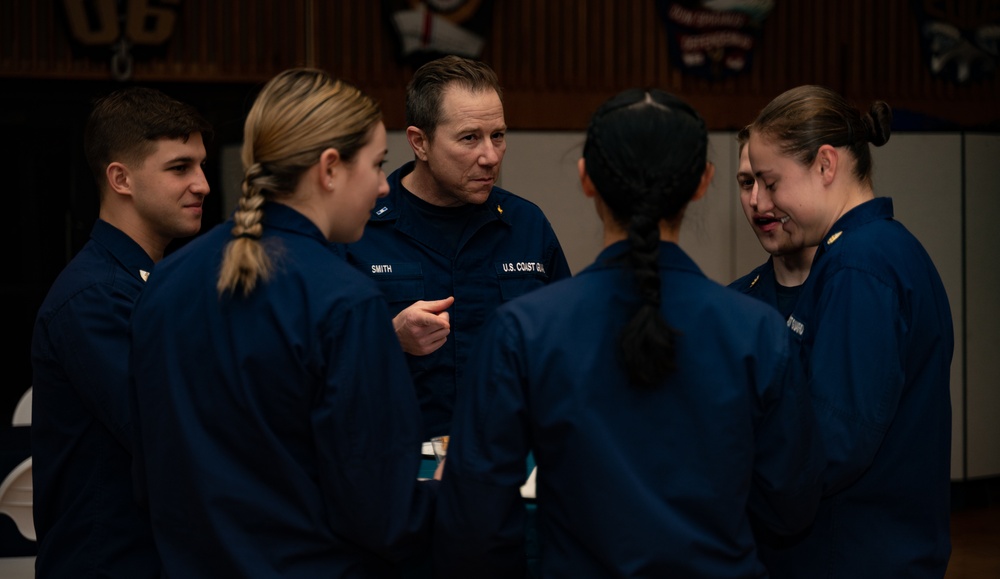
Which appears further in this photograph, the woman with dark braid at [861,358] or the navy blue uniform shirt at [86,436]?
the navy blue uniform shirt at [86,436]

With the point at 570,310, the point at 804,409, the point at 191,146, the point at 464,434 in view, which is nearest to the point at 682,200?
the point at 570,310

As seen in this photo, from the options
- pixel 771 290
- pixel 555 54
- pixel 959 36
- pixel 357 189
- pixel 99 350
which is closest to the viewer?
pixel 357 189

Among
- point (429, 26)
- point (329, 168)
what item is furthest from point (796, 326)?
point (429, 26)

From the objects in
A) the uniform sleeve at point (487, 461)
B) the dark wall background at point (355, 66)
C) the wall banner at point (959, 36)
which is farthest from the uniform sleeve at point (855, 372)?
the wall banner at point (959, 36)

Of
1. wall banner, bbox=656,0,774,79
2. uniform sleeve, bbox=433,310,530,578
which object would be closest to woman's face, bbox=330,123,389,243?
uniform sleeve, bbox=433,310,530,578

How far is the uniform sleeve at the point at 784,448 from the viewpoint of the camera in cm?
165

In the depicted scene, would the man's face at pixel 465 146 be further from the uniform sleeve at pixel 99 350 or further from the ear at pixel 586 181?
the ear at pixel 586 181

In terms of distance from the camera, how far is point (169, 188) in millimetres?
2434

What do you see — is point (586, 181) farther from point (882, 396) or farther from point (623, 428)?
point (882, 396)

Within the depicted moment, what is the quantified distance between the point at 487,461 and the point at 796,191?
0.99 metres

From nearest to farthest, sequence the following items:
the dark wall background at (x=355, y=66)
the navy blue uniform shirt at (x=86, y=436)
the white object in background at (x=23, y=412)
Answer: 1. the navy blue uniform shirt at (x=86, y=436)
2. the white object in background at (x=23, y=412)
3. the dark wall background at (x=355, y=66)

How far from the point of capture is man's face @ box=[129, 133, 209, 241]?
7.92ft

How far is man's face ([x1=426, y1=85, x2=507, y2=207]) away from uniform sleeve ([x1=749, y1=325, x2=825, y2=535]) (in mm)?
1271

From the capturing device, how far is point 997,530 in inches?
218
